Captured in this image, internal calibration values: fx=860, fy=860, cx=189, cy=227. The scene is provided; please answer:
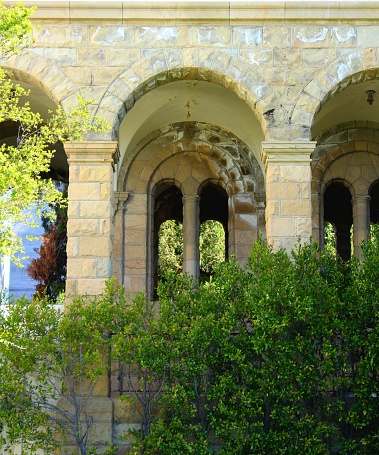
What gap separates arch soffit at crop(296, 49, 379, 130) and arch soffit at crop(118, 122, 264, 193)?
3.45 m

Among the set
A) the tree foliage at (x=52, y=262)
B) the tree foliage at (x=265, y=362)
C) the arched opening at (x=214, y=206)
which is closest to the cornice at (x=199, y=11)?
the tree foliage at (x=265, y=362)

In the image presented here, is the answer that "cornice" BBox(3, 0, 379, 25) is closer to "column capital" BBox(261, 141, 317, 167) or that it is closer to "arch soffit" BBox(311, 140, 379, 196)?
"column capital" BBox(261, 141, 317, 167)

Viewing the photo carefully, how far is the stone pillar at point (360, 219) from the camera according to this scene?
14.4 metres

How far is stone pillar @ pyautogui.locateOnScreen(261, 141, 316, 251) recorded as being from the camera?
428 inches

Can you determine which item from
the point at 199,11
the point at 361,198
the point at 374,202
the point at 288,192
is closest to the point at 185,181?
the point at 361,198

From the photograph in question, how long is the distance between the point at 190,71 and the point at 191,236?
380 centimetres

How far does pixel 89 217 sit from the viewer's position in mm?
10844

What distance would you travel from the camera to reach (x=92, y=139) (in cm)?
1102

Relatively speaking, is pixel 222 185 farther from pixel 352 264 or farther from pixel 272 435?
pixel 272 435

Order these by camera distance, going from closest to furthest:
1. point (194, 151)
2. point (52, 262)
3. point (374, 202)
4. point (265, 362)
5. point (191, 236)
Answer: point (265, 362) < point (191, 236) < point (194, 151) < point (52, 262) < point (374, 202)

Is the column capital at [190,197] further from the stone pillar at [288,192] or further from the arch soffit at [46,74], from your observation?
the arch soffit at [46,74]

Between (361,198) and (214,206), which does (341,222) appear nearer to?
(214,206)

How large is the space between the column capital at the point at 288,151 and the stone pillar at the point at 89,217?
1991 millimetres

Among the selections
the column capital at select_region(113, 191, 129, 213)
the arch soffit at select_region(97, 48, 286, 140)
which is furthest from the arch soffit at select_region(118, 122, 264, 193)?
the arch soffit at select_region(97, 48, 286, 140)
